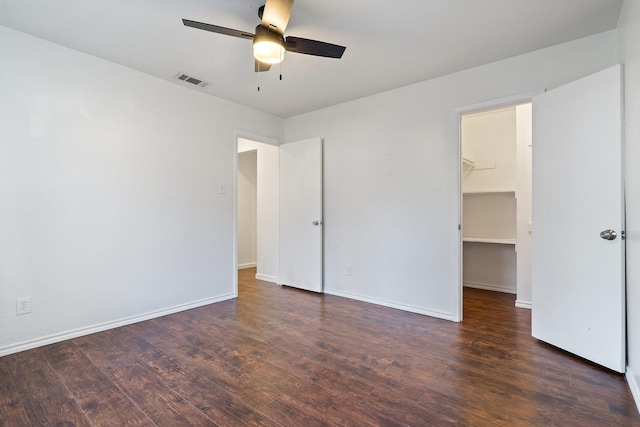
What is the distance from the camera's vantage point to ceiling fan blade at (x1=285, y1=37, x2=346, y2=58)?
1.99 meters

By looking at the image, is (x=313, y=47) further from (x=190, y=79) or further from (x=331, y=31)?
(x=190, y=79)

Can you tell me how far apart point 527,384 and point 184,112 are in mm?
3838

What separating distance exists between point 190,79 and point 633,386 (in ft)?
13.8

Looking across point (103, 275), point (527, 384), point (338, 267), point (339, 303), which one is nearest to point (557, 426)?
point (527, 384)

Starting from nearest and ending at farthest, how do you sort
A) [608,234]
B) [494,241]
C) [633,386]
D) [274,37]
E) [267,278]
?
[633,386] → [274,37] → [608,234] → [494,241] → [267,278]

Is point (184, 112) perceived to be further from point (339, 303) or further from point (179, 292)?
point (339, 303)

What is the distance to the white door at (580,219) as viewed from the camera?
2.03 metres

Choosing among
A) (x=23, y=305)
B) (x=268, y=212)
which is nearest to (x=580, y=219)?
(x=268, y=212)

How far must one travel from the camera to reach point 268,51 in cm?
201

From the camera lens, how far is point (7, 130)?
7.57ft

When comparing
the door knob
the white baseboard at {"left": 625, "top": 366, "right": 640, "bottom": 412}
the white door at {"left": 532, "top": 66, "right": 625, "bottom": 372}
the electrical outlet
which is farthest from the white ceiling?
the white baseboard at {"left": 625, "top": 366, "right": 640, "bottom": 412}

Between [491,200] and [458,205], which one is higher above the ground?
[491,200]

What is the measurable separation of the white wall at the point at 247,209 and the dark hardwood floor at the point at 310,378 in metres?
3.14

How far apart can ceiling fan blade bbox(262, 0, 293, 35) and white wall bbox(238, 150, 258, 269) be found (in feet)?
14.1
